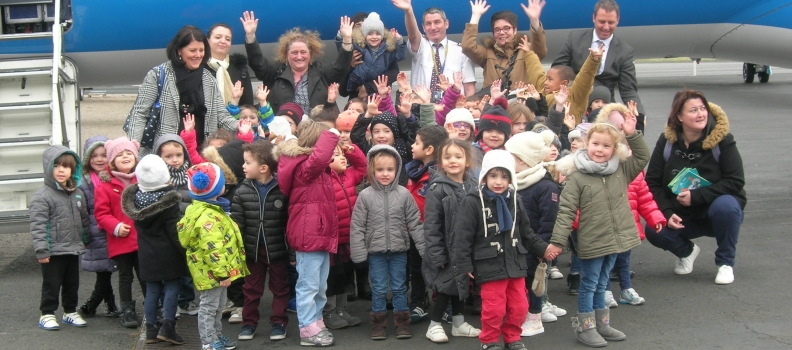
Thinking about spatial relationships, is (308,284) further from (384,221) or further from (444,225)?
(444,225)

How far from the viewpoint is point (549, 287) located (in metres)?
6.27

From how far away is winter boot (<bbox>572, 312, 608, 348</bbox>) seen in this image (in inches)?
196

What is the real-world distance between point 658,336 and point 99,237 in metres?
3.77

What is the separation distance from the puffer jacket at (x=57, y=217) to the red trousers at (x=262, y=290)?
4.17 ft

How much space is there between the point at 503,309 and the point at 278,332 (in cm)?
149

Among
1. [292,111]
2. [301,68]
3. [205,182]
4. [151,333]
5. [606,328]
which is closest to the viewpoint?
[205,182]

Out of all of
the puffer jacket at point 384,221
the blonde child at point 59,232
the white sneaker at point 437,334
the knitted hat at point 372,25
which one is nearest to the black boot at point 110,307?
the blonde child at point 59,232

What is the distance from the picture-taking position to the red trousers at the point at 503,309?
4750 millimetres

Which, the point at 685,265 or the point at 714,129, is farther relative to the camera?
the point at 685,265

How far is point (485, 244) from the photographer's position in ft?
15.7

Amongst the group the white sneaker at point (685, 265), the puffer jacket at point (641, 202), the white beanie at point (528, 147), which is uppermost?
the white beanie at point (528, 147)

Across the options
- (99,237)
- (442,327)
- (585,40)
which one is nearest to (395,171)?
(442,327)

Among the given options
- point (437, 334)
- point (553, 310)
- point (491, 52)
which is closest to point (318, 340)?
point (437, 334)

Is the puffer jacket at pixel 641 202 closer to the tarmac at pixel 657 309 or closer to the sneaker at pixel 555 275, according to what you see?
the tarmac at pixel 657 309
